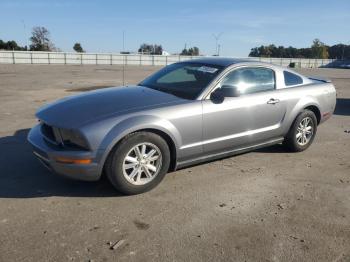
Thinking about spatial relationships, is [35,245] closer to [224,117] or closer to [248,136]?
[224,117]

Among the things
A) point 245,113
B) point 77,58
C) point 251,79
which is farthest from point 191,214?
point 77,58

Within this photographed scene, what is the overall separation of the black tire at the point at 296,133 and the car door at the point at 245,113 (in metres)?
0.34

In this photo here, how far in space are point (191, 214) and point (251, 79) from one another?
2357 mm

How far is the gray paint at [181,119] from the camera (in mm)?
4121

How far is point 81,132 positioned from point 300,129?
143 inches

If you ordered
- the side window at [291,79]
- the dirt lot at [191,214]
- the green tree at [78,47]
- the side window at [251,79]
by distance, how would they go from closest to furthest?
1. the dirt lot at [191,214]
2. the side window at [251,79]
3. the side window at [291,79]
4. the green tree at [78,47]

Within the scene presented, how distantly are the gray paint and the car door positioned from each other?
0.01m

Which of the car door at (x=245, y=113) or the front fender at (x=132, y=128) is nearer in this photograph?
the front fender at (x=132, y=128)

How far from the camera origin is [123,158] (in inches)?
166

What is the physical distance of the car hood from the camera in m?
4.28

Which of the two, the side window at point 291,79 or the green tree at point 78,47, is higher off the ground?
the green tree at point 78,47

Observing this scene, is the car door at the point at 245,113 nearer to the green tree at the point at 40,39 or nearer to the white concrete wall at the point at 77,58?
the white concrete wall at the point at 77,58

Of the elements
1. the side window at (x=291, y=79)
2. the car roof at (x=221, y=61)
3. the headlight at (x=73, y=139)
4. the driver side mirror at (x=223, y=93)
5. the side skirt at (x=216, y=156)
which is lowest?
the side skirt at (x=216, y=156)

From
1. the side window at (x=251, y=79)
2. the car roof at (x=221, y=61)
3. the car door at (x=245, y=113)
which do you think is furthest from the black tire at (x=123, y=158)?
the car roof at (x=221, y=61)
